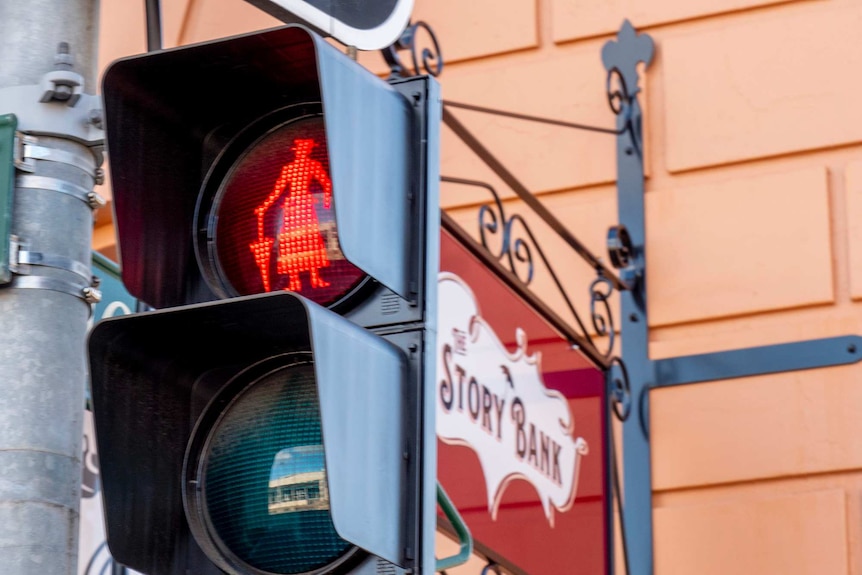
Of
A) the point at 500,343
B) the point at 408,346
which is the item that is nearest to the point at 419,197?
the point at 408,346

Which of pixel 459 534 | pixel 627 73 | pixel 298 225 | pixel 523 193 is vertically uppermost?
pixel 627 73

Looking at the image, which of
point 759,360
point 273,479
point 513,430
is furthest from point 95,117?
point 759,360

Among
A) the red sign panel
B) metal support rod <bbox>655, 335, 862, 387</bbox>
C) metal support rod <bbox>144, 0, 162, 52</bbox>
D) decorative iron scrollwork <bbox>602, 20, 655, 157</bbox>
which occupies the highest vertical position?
decorative iron scrollwork <bbox>602, 20, 655, 157</bbox>

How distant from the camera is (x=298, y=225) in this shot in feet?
6.06

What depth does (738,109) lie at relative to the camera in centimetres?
443

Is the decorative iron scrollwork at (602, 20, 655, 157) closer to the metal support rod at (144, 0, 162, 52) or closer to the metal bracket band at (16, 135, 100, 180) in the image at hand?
the metal support rod at (144, 0, 162, 52)

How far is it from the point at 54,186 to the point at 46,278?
0.12 meters

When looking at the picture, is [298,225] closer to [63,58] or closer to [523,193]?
[63,58]

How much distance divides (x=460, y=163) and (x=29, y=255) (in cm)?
306

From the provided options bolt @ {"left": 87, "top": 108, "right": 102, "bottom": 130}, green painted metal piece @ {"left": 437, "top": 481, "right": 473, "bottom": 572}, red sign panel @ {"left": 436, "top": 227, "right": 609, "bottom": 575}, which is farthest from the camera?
red sign panel @ {"left": 436, "top": 227, "right": 609, "bottom": 575}

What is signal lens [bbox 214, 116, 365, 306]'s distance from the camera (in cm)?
183

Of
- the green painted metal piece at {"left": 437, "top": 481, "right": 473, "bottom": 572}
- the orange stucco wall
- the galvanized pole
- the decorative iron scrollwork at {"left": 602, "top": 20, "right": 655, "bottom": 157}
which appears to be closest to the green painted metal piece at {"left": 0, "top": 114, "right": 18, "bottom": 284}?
the galvanized pole

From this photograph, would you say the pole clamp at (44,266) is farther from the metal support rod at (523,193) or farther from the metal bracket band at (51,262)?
the metal support rod at (523,193)

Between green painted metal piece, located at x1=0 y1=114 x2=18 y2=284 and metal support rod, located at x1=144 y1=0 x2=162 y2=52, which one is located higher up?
metal support rod, located at x1=144 y1=0 x2=162 y2=52
